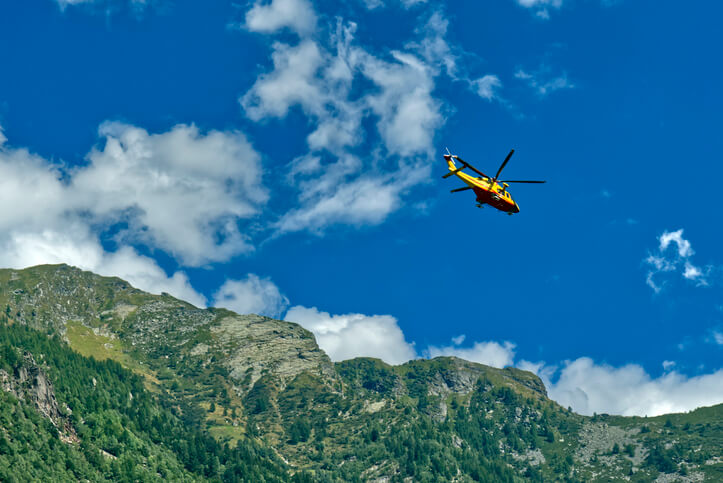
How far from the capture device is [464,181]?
13188 centimetres

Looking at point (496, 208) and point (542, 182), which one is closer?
point (542, 182)

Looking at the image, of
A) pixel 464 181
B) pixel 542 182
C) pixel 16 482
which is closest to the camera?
pixel 542 182

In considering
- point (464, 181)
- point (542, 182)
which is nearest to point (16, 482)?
point (464, 181)

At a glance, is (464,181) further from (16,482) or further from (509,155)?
(16,482)

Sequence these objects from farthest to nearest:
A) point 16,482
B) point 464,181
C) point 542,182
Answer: point 16,482 → point 464,181 → point 542,182

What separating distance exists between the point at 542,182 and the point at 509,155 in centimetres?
701

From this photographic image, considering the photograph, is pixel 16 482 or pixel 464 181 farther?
pixel 16 482

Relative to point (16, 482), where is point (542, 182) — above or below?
above

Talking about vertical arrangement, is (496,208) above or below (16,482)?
above

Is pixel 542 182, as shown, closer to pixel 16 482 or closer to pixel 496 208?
pixel 496 208

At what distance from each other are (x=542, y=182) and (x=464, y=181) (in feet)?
46.5

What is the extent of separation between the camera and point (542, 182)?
12375 centimetres

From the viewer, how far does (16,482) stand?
197 metres

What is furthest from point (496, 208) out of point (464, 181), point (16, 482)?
point (16, 482)
